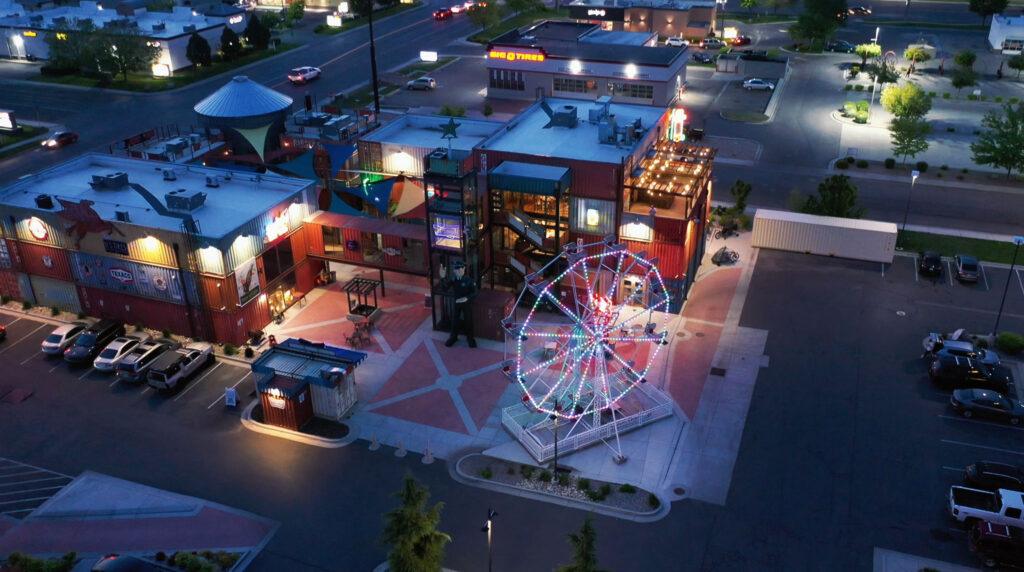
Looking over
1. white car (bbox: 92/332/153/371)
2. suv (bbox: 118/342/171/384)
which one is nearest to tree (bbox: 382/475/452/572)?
suv (bbox: 118/342/171/384)

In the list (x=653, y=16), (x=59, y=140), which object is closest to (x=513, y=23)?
(x=653, y=16)

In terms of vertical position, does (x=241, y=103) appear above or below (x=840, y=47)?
above

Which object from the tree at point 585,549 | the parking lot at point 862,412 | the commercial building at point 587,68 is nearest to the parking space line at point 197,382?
the tree at point 585,549

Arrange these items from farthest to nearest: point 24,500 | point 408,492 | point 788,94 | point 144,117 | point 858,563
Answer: point 788,94 < point 144,117 < point 24,500 < point 858,563 < point 408,492

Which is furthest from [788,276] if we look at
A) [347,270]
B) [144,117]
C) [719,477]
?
[144,117]

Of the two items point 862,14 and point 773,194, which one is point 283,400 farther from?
point 862,14

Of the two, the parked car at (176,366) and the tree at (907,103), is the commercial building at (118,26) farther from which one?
the tree at (907,103)

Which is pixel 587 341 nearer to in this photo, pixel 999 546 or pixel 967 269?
pixel 999 546
